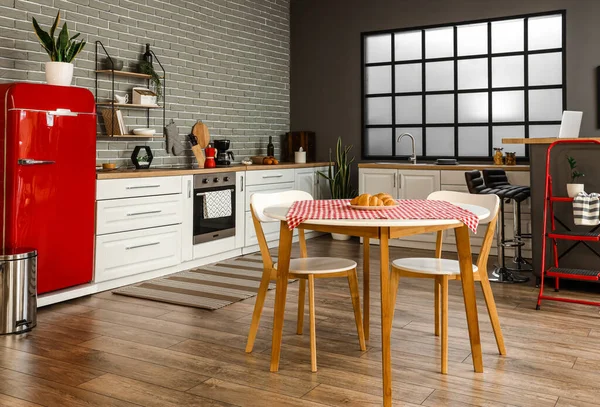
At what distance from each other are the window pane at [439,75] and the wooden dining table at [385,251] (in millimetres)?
4082

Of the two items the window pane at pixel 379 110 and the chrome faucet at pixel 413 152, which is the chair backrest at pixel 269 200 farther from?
the window pane at pixel 379 110

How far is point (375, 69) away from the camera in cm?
738

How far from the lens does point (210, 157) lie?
19.2ft

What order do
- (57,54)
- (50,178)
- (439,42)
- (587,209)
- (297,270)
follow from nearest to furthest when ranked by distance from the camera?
(297,270) → (50,178) → (587,209) → (57,54) → (439,42)

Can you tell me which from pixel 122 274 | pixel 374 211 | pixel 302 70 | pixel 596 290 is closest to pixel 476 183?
pixel 596 290

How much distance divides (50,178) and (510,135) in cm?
482

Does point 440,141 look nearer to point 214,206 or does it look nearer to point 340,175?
point 340,175

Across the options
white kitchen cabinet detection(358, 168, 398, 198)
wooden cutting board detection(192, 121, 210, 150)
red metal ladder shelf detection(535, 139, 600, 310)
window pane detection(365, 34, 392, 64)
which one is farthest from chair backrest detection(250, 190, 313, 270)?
window pane detection(365, 34, 392, 64)

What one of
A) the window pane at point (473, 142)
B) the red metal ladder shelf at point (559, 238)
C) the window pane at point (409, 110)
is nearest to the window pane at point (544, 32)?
the window pane at point (473, 142)

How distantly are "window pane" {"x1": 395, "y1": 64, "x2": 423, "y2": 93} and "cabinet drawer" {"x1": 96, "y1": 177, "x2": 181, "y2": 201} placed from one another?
Answer: 3.31 m

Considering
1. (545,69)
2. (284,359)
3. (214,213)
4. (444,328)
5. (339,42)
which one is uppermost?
(339,42)

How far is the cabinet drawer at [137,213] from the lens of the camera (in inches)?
175

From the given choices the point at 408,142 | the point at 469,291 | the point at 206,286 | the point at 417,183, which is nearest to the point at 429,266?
the point at 469,291

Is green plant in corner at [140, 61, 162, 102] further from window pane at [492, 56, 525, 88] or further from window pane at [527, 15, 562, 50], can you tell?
window pane at [527, 15, 562, 50]
